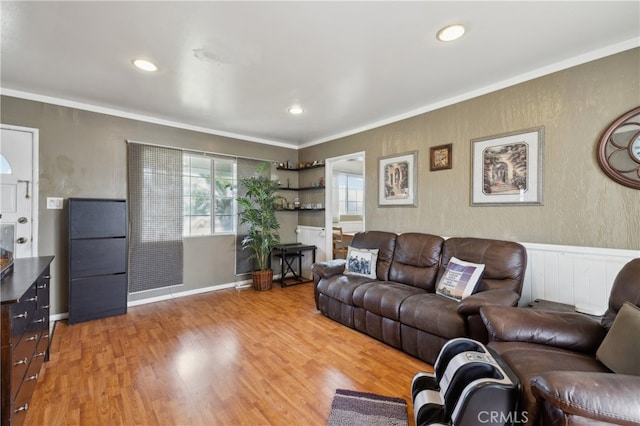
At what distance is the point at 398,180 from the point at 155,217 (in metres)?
3.29

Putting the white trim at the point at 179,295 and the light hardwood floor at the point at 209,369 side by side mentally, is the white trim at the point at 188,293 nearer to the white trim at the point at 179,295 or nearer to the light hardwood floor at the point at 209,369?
the white trim at the point at 179,295

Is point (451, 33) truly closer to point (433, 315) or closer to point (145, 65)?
point (433, 315)

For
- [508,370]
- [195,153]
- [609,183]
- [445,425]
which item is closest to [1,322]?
[445,425]

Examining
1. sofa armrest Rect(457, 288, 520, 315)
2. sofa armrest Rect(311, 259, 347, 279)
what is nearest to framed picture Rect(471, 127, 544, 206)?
sofa armrest Rect(457, 288, 520, 315)

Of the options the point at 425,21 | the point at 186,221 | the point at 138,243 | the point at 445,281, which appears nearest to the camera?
the point at 425,21

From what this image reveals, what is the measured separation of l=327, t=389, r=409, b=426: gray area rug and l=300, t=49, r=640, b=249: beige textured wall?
1920mm

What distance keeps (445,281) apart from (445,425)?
147cm

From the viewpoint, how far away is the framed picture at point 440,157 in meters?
3.11

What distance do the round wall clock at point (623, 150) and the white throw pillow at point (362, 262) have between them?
2.14m

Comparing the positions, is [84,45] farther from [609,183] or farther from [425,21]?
[609,183]

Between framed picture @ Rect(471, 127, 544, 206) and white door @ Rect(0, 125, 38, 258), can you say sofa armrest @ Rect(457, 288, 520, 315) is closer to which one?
framed picture @ Rect(471, 127, 544, 206)

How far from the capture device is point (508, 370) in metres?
1.28

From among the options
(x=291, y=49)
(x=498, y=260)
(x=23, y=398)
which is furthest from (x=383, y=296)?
(x=23, y=398)

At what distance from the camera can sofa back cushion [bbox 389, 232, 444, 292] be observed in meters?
2.88
